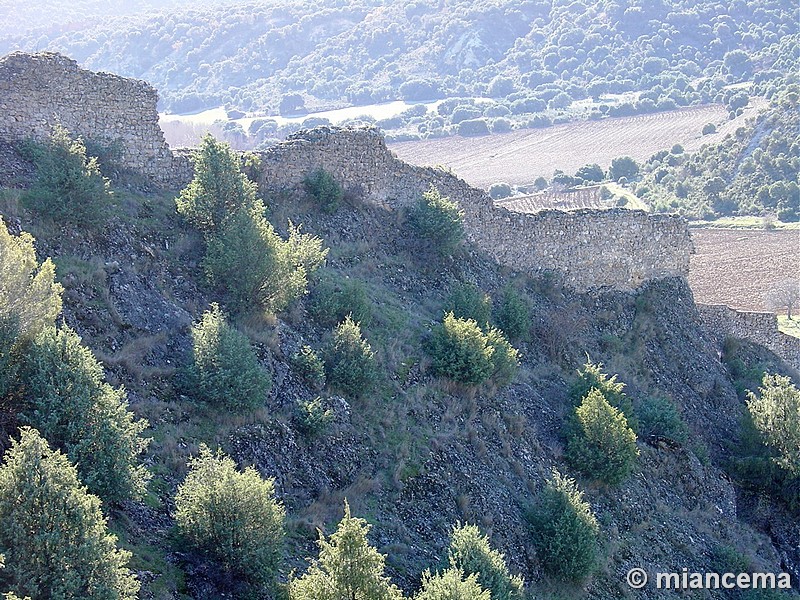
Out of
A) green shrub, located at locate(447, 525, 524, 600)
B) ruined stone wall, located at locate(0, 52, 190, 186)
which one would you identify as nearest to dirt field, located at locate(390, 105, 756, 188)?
ruined stone wall, located at locate(0, 52, 190, 186)

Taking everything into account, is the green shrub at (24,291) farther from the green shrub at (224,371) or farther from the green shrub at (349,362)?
the green shrub at (349,362)

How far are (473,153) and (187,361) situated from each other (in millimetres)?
66441

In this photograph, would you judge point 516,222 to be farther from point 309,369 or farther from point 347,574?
point 347,574

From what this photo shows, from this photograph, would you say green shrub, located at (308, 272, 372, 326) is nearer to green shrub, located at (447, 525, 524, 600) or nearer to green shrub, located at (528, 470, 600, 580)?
green shrub, located at (528, 470, 600, 580)

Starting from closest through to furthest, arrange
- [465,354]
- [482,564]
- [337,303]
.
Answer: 1. [482,564]
2. [337,303]
3. [465,354]

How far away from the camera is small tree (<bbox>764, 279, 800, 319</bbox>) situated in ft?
156

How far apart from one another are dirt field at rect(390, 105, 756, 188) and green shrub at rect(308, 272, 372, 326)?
46.4m

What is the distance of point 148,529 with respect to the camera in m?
11.6

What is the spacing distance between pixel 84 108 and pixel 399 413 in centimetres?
856

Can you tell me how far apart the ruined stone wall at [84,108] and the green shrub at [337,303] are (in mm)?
4170

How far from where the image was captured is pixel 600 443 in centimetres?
1800

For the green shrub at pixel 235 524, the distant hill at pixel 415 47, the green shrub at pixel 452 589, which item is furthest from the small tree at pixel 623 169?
the green shrub at pixel 235 524

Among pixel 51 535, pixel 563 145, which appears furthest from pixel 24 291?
pixel 563 145

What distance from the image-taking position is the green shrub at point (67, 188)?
15781mm
